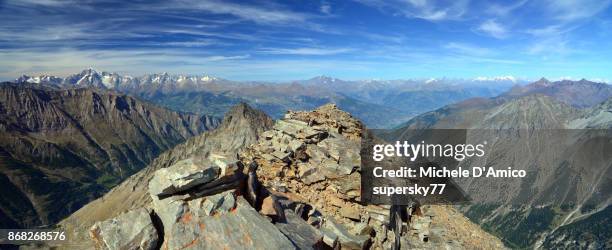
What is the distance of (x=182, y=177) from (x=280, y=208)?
7.52 m

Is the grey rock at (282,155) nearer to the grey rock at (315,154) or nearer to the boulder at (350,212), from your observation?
the grey rock at (315,154)

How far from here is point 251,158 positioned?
45.1 meters

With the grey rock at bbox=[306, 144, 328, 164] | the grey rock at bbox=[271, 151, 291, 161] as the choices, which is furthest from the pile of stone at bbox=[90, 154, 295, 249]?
the grey rock at bbox=[306, 144, 328, 164]

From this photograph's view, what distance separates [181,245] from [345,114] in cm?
3986

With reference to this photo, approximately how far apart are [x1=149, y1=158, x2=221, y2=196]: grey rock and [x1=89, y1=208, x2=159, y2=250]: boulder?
85.3 inches

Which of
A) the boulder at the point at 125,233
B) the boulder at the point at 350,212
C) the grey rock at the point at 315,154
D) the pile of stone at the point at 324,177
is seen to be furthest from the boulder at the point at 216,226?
the grey rock at the point at 315,154

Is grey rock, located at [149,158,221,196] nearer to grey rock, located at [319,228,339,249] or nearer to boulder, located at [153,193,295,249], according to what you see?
boulder, located at [153,193,295,249]

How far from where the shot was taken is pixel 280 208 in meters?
29.9

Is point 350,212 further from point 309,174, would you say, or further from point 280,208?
point 280,208

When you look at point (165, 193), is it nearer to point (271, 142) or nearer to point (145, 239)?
point (145, 239)

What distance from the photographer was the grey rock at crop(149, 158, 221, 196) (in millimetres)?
25891

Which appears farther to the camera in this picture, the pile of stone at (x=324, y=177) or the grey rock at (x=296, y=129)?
the grey rock at (x=296, y=129)

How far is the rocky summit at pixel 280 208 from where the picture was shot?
23969 millimetres

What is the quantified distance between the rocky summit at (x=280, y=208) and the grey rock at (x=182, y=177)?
61mm
